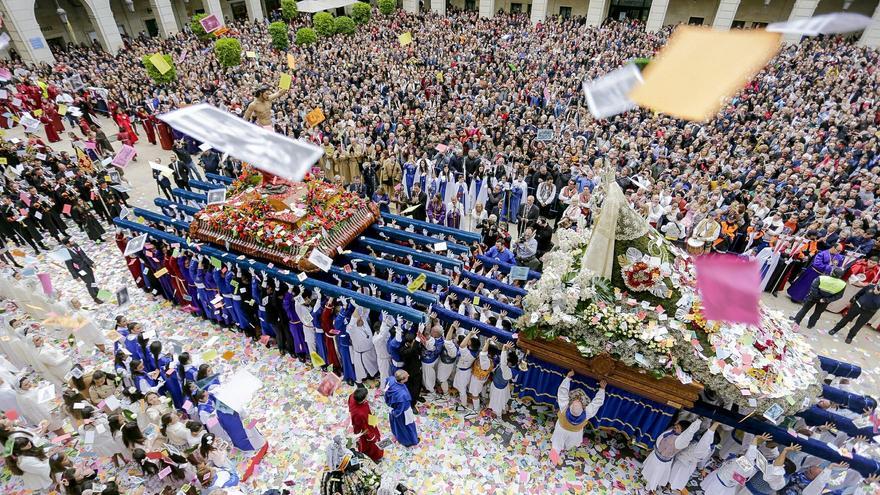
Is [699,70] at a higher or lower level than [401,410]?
higher

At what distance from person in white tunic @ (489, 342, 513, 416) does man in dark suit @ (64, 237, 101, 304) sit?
958cm

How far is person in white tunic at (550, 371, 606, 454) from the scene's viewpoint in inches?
255

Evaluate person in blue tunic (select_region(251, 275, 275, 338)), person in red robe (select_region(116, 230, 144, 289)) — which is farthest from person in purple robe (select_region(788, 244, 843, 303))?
person in red robe (select_region(116, 230, 144, 289))

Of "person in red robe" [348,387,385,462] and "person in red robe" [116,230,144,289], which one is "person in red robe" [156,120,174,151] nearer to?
"person in red robe" [116,230,144,289]

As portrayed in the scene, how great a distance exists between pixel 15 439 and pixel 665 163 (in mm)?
16546

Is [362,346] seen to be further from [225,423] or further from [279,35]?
[279,35]

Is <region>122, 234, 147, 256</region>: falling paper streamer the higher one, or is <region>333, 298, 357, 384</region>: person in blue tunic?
<region>122, 234, 147, 256</region>: falling paper streamer

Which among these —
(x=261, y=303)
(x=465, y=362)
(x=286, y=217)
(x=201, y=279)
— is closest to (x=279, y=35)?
(x=286, y=217)

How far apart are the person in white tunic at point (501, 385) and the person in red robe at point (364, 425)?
6.61 ft

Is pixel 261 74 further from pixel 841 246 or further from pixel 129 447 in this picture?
pixel 841 246

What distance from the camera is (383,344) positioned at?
25.0 feet

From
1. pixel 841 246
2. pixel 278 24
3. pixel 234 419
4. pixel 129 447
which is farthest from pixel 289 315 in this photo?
pixel 278 24

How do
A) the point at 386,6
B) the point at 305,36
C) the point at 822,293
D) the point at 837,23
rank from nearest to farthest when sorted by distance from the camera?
the point at 837,23 → the point at 822,293 → the point at 305,36 → the point at 386,6

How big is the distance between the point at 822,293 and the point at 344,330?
33.0ft
